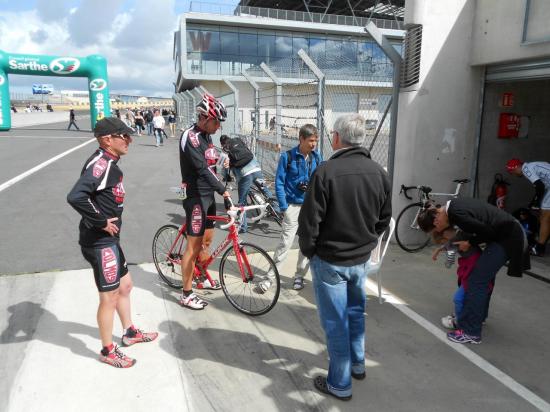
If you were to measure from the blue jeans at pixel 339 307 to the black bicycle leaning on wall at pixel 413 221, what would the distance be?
3.23m

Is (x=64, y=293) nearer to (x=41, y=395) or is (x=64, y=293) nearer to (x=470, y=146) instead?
(x=41, y=395)

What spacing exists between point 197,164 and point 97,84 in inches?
1105

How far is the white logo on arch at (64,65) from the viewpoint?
90.4ft

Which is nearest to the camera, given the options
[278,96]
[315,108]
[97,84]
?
[315,108]

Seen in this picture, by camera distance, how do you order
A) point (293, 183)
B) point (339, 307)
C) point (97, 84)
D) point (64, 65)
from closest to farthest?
point (339, 307), point (293, 183), point (64, 65), point (97, 84)

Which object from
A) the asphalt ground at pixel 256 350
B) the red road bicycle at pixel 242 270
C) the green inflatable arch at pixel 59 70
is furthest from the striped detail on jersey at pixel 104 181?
the green inflatable arch at pixel 59 70

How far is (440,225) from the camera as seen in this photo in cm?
361

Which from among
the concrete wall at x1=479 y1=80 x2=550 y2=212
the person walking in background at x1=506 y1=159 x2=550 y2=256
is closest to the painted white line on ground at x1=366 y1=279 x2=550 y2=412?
the person walking in background at x1=506 y1=159 x2=550 y2=256

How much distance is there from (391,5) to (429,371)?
52036 mm

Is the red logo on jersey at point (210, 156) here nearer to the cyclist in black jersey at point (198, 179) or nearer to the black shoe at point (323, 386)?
the cyclist in black jersey at point (198, 179)

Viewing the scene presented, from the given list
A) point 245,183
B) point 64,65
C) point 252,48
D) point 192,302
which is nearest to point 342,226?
point 192,302

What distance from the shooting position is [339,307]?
268 cm

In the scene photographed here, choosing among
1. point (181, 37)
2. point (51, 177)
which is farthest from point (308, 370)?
point (181, 37)

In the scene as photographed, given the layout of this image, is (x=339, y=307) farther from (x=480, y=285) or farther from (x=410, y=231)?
(x=410, y=231)
